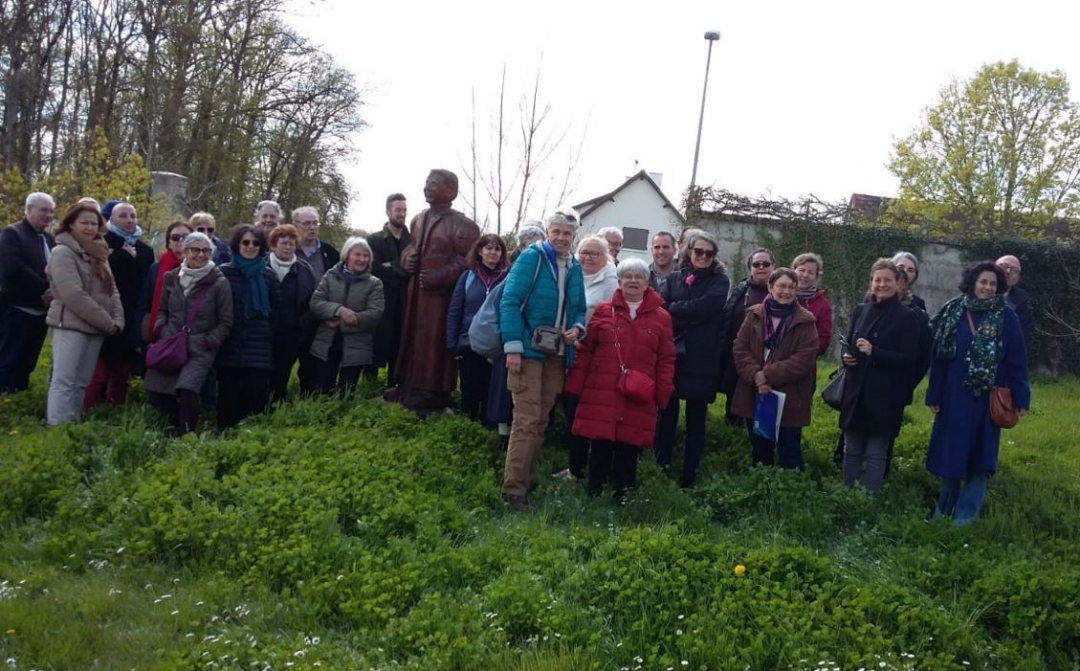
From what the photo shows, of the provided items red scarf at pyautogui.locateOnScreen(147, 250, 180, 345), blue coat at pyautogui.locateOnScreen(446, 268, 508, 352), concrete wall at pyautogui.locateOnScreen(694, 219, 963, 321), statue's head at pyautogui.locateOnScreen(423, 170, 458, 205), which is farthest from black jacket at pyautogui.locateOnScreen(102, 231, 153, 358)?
concrete wall at pyautogui.locateOnScreen(694, 219, 963, 321)

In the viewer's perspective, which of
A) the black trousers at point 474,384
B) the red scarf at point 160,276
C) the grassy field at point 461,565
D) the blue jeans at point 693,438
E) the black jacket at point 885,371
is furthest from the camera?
the black trousers at point 474,384

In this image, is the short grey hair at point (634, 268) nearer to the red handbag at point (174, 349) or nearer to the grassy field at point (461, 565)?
the grassy field at point (461, 565)

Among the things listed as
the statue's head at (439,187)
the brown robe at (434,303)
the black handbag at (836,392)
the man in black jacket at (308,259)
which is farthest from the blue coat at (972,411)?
the man in black jacket at (308,259)

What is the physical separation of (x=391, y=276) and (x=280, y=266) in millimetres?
1142

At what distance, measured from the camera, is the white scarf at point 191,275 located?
663 cm

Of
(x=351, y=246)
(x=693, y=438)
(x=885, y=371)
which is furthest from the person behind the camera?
(x=351, y=246)

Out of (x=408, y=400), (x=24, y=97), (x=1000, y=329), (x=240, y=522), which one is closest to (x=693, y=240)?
(x=1000, y=329)

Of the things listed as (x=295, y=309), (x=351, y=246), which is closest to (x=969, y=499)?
(x=351, y=246)

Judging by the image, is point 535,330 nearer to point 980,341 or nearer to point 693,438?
point 693,438

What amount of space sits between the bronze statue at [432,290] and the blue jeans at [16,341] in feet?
10.4

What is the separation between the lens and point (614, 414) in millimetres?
5895

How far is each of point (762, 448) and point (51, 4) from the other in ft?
61.2

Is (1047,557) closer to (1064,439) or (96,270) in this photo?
(1064,439)

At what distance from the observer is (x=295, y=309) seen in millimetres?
7391
